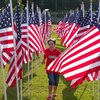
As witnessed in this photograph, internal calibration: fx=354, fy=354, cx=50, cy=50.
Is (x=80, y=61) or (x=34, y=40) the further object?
(x=34, y=40)

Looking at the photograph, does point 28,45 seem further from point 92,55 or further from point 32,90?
point 92,55

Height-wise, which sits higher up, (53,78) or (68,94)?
(53,78)

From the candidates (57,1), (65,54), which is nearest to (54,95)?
(65,54)

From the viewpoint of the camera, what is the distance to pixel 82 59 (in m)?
7.68

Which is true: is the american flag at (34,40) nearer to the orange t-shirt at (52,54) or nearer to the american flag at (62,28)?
the orange t-shirt at (52,54)

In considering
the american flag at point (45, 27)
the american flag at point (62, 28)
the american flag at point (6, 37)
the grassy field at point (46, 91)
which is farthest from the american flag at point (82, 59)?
the american flag at point (62, 28)

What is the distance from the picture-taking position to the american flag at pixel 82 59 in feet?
24.5

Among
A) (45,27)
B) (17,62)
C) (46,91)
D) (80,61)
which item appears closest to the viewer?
(80,61)

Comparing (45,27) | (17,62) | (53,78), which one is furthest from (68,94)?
(45,27)

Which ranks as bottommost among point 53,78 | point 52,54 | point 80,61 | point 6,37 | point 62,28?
point 62,28

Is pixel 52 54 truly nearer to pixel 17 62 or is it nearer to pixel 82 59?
pixel 17 62

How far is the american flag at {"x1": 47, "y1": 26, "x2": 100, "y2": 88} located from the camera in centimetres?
748

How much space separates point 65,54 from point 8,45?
1.68 meters

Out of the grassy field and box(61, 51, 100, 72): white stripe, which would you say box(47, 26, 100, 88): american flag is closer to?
box(61, 51, 100, 72): white stripe
